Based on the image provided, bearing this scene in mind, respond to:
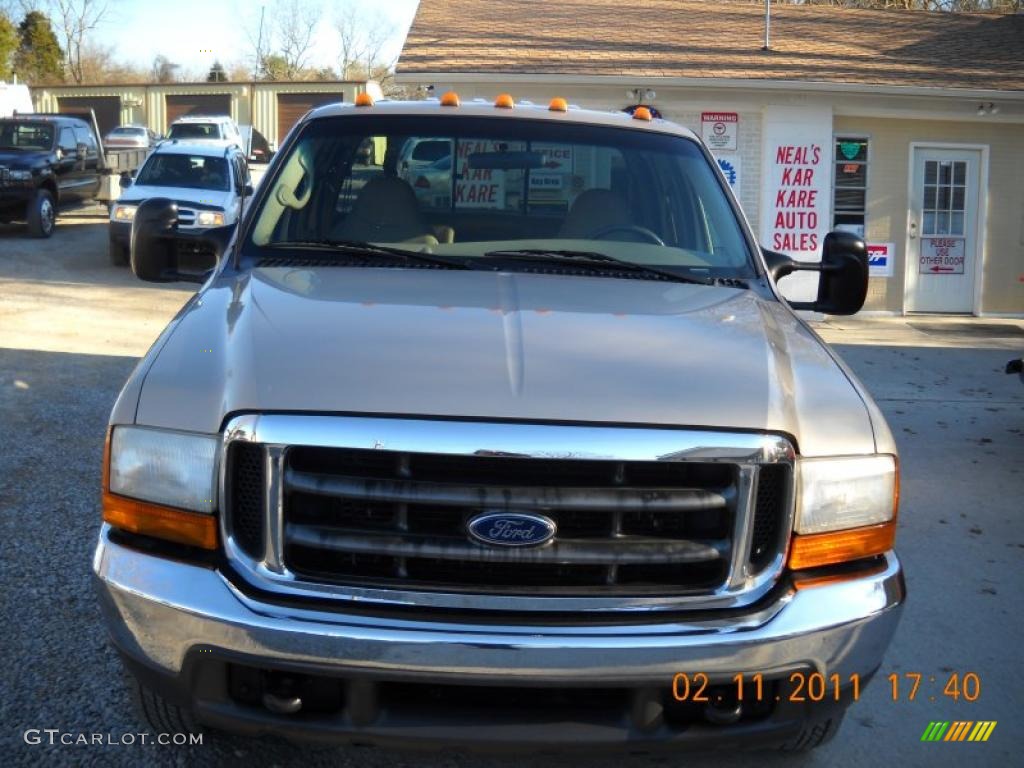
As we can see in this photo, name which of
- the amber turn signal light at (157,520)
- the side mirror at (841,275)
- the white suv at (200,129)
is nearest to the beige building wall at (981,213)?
the side mirror at (841,275)

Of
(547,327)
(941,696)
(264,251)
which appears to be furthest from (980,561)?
(264,251)

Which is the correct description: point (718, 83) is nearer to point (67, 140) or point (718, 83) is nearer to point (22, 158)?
point (22, 158)

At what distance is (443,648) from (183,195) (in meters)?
14.0

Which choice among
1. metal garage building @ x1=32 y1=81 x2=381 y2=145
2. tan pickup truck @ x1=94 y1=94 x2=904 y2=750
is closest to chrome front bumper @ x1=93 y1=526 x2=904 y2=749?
tan pickup truck @ x1=94 y1=94 x2=904 y2=750

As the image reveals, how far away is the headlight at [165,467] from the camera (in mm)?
2607

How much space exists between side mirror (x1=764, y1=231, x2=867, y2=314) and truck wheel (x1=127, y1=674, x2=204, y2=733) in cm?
249

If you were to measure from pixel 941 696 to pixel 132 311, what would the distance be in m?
10.3

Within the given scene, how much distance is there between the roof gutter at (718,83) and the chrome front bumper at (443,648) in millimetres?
11623

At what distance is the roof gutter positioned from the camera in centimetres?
1363

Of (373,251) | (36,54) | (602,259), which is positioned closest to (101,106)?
(36,54)

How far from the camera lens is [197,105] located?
41.7 m

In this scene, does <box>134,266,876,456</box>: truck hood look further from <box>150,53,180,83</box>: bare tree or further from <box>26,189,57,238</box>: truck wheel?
<box>150,53,180,83</box>: bare tree

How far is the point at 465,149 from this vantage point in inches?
169

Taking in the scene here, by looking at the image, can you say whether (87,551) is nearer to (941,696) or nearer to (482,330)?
(482,330)
